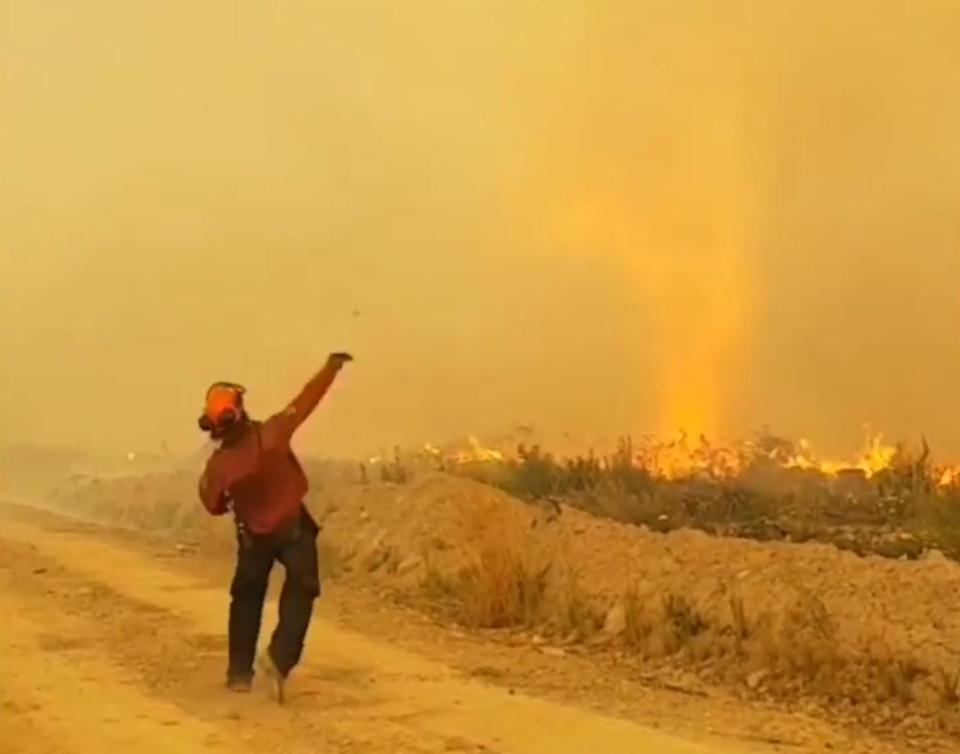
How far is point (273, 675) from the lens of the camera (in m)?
7.18

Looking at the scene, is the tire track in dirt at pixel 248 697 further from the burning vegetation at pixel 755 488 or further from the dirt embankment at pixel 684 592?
the burning vegetation at pixel 755 488

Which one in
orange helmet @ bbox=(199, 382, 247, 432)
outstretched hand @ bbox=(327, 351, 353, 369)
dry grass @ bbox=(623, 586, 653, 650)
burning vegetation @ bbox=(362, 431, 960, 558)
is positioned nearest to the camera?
orange helmet @ bbox=(199, 382, 247, 432)

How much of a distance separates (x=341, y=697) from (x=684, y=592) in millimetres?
2704

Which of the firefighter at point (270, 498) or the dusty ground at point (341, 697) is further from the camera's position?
the firefighter at point (270, 498)

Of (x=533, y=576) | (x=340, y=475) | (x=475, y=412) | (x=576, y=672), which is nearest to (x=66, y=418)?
(x=475, y=412)

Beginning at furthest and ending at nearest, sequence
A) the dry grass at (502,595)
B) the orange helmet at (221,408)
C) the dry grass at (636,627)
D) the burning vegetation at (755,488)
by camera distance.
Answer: the burning vegetation at (755,488), the dry grass at (502,595), the dry grass at (636,627), the orange helmet at (221,408)

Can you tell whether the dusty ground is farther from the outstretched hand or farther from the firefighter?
the outstretched hand

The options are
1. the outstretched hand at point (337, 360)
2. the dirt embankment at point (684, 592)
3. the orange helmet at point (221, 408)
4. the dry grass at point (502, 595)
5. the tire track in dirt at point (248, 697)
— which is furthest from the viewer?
the dry grass at point (502, 595)

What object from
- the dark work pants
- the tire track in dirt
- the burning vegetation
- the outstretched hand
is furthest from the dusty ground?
the burning vegetation

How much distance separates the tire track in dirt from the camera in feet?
21.2

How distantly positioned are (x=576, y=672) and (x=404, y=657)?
0.94 m

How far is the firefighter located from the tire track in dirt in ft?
0.83

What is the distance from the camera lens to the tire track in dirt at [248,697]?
21.2 feet

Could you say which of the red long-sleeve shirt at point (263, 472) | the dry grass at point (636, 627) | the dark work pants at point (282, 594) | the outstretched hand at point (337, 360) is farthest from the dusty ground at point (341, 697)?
the outstretched hand at point (337, 360)
